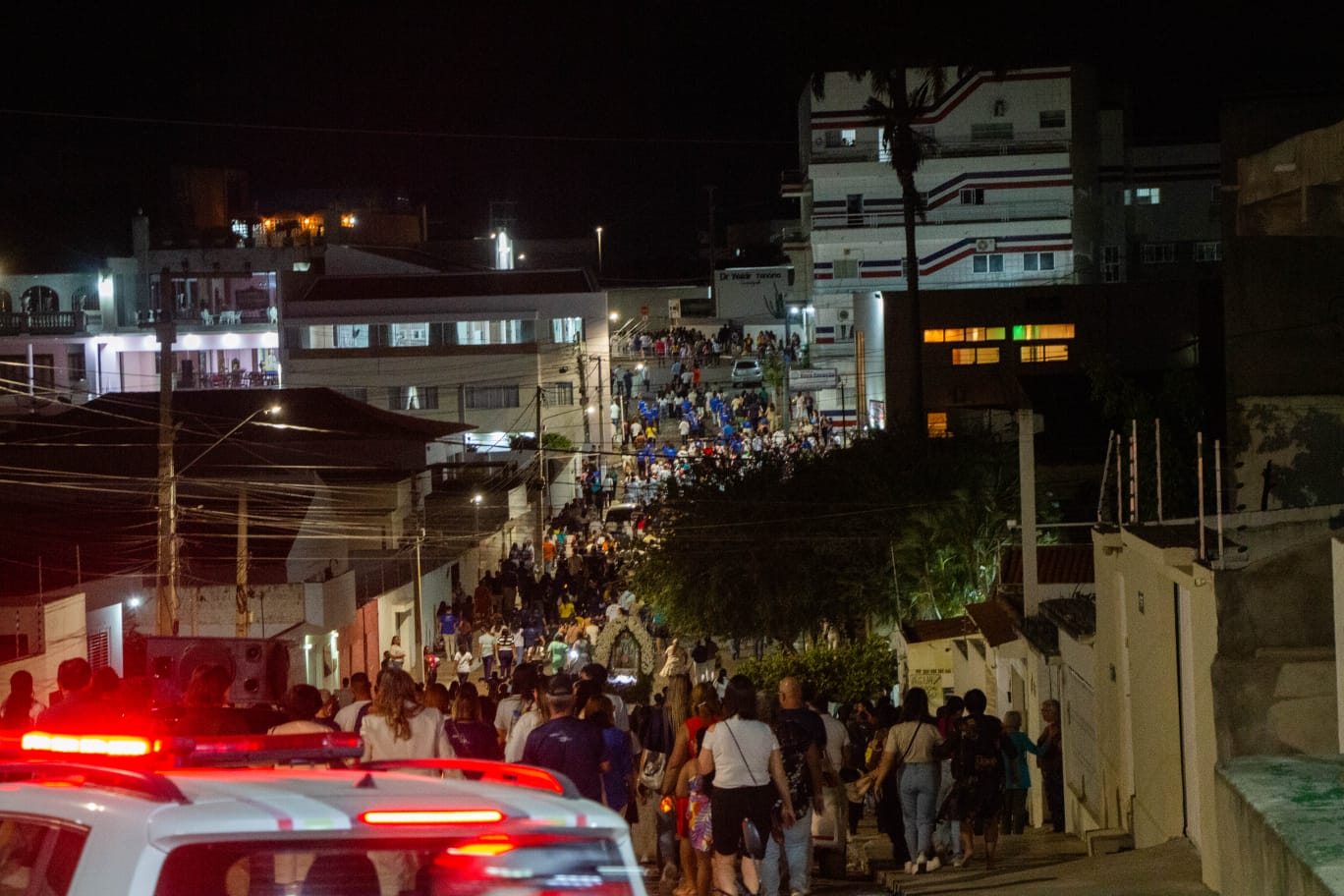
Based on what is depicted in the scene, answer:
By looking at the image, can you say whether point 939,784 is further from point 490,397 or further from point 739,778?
point 490,397

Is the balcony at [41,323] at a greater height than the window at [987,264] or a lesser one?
lesser

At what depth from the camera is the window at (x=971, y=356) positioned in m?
59.7

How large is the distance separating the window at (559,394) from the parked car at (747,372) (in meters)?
11.3

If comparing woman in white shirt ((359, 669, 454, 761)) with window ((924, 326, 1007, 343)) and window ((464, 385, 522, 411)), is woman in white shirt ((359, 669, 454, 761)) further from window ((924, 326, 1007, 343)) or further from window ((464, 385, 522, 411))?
window ((464, 385, 522, 411))

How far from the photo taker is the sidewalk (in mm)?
9828

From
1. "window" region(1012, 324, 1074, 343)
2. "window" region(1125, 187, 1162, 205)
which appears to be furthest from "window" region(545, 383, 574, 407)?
"window" region(1125, 187, 1162, 205)

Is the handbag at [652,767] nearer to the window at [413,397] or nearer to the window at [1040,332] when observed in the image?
the window at [1040,332]

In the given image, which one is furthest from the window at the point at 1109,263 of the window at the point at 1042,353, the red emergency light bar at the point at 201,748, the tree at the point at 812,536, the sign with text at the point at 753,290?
the red emergency light bar at the point at 201,748

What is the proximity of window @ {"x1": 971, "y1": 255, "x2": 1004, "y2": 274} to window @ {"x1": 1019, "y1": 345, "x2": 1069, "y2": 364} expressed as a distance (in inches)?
513

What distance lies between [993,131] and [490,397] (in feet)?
84.9

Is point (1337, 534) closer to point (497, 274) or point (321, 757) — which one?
point (321, 757)

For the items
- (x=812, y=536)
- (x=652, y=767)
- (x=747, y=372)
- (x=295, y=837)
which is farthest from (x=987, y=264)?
(x=295, y=837)

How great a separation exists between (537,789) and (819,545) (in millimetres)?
31795

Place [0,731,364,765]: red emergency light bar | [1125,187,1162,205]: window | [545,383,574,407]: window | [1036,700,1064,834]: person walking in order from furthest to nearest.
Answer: [1125,187,1162,205]: window → [545,383,574,407]: window → [1036,700,1064,834]: person walking → [0,731,364,765]: red emergency light bar
